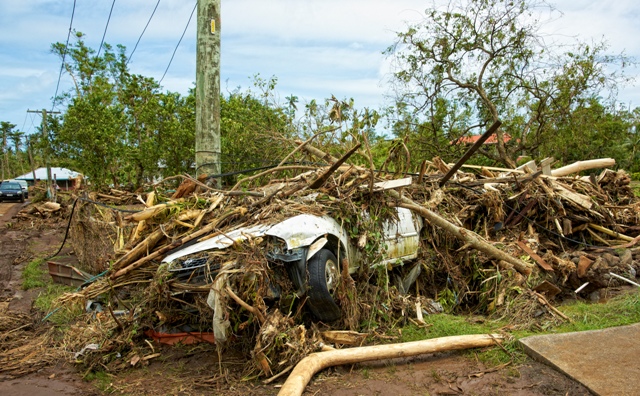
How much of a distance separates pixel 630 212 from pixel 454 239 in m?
5.12

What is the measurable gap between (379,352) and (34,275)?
9.75 m

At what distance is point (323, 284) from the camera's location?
5.61 meters

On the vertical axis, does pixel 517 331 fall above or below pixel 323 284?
below

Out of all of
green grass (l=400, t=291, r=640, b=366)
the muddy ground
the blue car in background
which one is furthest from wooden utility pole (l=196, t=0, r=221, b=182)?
the blue car in background

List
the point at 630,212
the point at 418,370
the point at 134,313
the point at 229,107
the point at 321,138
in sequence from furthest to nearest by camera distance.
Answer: the point at 229,107, the point at 630,212, the point at 321,138, the point at 134,313, the point at 418,370

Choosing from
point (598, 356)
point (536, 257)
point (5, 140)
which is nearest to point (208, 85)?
point (536, 257)

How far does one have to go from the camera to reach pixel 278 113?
1288 centimetres

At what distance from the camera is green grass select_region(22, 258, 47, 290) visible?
11.1m

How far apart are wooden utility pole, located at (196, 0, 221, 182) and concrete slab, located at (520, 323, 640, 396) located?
5.78 meters

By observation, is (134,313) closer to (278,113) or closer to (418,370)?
(418,370)

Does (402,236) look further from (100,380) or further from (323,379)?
(100,380)

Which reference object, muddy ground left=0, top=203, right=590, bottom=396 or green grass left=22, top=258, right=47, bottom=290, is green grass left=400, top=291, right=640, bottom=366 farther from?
green grass left=22, top=258, right=47, bottom=290

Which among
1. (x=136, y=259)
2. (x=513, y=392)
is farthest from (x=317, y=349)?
(x=136, y=259)

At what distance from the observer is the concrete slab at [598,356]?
4.55 metres
